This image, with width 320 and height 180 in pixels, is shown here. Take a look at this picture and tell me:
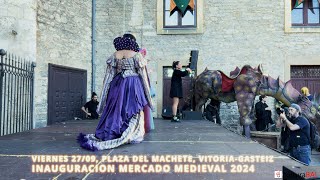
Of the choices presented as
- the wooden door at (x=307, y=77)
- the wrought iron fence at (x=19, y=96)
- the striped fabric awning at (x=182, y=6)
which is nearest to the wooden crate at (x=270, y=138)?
the wooden door at (x=307, y=77)

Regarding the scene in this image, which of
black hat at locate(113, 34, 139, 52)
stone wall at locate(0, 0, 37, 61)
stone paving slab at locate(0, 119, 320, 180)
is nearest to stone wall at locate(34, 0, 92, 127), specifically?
stone wall at locate(0, 0, 37, 61)

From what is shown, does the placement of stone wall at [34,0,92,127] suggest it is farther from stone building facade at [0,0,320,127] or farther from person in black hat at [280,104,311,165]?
person in black hat at [280,104,311,165]

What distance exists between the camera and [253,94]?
10664 mm

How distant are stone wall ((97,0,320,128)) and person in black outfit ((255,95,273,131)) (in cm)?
110

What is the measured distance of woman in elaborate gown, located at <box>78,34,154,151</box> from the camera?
4.92 meters

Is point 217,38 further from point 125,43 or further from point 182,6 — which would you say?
point 125,43

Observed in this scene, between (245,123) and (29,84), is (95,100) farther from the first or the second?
(245,123)

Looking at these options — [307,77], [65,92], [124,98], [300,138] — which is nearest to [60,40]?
[65,92]

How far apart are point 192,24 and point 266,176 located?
35.4ft

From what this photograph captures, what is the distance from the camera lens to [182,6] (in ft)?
43.1

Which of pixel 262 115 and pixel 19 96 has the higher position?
pixel 19 96

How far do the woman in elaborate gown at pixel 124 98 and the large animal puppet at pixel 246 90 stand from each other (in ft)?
18.9

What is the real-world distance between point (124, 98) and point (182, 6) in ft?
28.6

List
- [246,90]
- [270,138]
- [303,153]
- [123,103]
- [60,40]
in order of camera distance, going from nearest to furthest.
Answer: [123,103] → [303,153] → [270,138] → [246,90] → [60,40]
